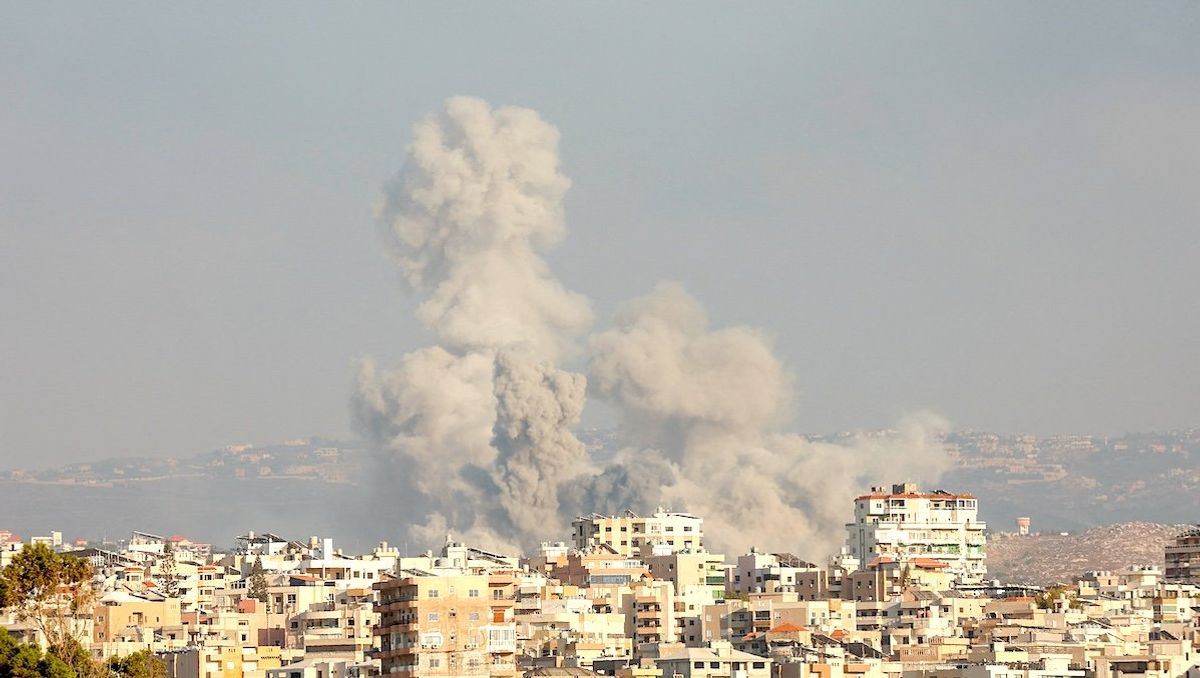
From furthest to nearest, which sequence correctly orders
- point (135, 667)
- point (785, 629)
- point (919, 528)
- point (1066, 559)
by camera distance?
point (1066, 559) < point (919, 528) < point (785, 629) < point (135, 667)

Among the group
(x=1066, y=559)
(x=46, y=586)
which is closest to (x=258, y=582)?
(x=46, y=586)

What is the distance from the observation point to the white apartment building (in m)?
147

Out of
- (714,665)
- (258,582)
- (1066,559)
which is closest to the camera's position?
(714,665)

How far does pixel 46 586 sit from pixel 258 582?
4495 cm

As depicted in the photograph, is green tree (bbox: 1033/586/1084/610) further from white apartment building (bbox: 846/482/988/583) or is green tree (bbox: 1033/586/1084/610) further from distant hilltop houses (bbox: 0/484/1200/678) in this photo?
white apartment building (bbox: 846/482/988/583)

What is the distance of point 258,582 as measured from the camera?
114m

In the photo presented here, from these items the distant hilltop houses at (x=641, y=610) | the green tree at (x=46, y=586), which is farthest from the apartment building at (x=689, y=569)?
the green tree at (x=46, y=586)

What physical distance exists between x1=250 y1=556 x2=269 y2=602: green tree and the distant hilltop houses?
20 cm

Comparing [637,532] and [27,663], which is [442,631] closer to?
[27,663]

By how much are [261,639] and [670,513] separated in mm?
55249

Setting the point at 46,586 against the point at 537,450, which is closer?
the point at 46,586

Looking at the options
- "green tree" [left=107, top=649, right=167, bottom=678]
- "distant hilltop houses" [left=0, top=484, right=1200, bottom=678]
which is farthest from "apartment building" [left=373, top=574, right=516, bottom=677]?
"green tree" [left=107, top=649, right=167, bottom=678]

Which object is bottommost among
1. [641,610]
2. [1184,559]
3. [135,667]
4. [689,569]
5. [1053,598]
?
[135,667]

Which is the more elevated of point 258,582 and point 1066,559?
point 1066,559
